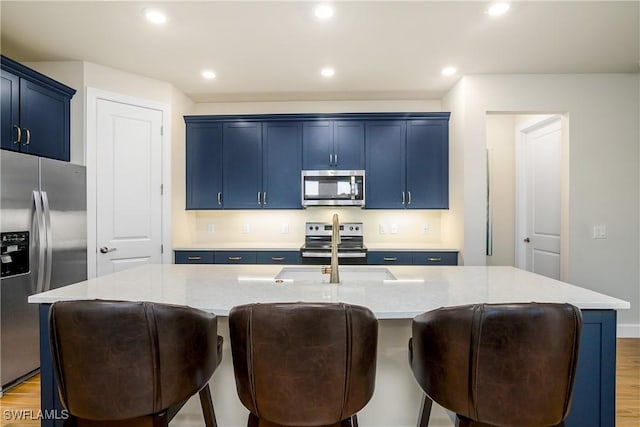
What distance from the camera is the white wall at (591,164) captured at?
3219mm

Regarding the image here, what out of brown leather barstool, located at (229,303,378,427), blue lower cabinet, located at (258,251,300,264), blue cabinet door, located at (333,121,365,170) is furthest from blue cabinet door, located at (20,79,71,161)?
brown leather barstool, located at (229,303,378,427)

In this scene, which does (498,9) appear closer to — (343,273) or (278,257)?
(343,273)

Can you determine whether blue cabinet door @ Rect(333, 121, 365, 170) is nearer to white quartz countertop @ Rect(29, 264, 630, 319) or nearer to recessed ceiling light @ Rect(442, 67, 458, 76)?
recessed ceiling light @ Rect(442, 67, 458, 76)

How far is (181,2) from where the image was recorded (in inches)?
85.0

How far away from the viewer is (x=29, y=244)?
93.6 inches

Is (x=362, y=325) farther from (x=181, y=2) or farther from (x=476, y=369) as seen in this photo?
(x=181, y=2)

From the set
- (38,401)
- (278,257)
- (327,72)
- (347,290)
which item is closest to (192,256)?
(278,257)

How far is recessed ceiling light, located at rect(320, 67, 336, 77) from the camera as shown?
3.15 metres

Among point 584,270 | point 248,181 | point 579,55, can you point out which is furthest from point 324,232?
point 579,55

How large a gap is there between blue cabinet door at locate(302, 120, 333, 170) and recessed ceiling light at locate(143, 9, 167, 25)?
5.74 feet

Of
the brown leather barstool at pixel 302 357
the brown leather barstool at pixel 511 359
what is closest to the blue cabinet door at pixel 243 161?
the brown leather barstool at pixel 302 357

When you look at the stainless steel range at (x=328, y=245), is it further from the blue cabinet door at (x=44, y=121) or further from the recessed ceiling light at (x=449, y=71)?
the blue cabinet door at (x=44, y=121)

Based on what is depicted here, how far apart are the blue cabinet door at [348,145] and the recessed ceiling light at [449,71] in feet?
3.22

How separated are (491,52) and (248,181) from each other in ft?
8.84
